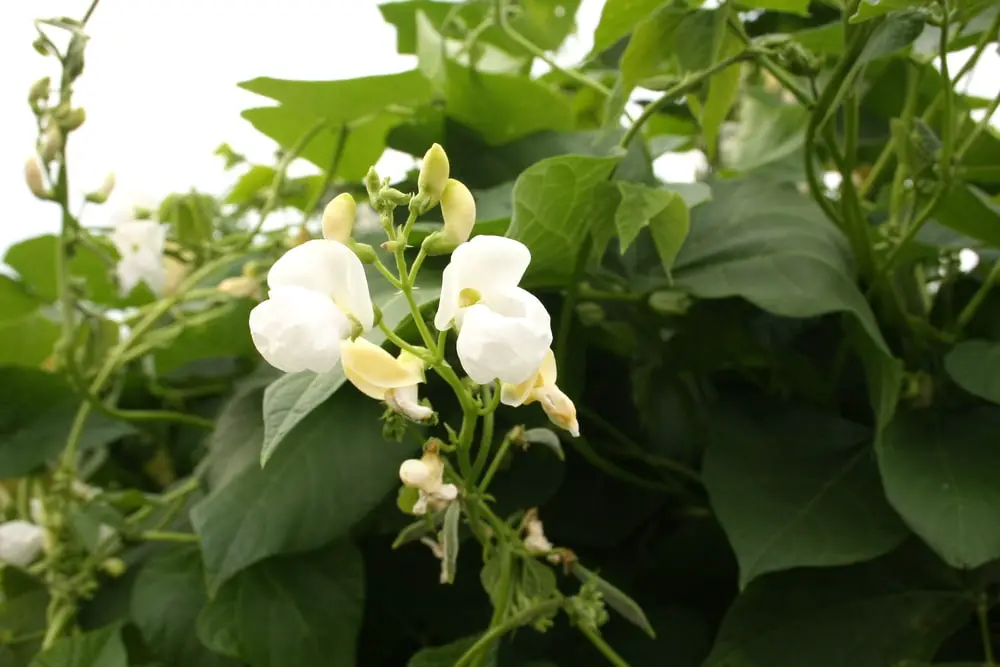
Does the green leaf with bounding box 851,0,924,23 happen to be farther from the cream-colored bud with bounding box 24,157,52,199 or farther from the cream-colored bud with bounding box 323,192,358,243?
the cream-colored bud with bounding box 24,157,52,199

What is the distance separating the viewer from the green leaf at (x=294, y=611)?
1.05 feet

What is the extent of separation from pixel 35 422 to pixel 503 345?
0.37 m

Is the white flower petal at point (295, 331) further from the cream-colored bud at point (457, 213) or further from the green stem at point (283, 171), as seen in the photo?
the green stem at point (283, 171)

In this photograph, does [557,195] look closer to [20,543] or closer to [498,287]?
[498,287]

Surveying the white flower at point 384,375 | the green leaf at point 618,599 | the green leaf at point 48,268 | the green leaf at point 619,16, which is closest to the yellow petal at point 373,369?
the white flower at point 384,375

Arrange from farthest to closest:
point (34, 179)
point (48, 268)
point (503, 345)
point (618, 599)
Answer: point (48, 268) → point (34, 179) → point (618, 599) → point (503, 345)

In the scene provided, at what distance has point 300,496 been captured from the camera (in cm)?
30

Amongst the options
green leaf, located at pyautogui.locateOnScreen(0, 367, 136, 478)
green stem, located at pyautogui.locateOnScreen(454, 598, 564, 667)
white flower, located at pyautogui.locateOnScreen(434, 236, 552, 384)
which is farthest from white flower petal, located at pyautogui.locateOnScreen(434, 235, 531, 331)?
green leaf, located at pyautogui.locateOnScreen(0, 367, 136, 478)

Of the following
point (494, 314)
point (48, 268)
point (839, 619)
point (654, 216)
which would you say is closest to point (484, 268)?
point (494, 314)

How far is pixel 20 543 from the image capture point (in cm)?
38

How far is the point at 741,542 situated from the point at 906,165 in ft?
0.48

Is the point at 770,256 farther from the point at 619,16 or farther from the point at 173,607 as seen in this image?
the point at 173,607

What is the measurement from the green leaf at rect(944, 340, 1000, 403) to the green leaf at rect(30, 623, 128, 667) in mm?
330

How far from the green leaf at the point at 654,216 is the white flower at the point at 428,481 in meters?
0.09
